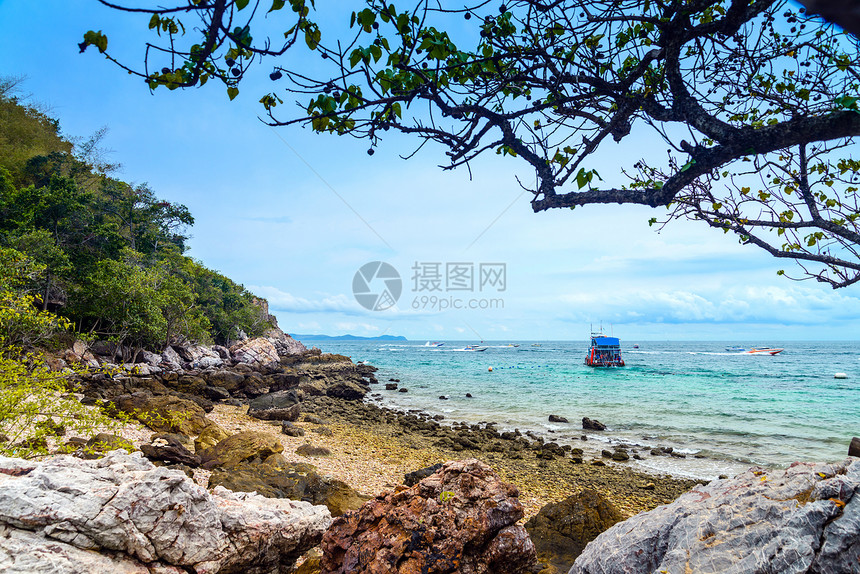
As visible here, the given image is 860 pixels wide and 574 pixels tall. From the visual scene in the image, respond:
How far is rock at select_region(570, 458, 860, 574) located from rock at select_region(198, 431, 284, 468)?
6.84 m

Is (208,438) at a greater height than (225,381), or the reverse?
(208,438)

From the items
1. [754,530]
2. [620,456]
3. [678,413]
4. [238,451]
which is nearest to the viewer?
[754,530]

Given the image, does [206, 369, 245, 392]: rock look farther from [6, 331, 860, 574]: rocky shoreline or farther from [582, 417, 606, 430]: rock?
[582, 417, 606, 430]: rock

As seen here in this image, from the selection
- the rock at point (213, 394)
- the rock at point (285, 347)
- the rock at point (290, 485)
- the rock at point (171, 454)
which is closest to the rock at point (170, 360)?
the rock at point (213, 394)

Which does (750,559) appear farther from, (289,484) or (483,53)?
(289,484)

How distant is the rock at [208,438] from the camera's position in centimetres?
891

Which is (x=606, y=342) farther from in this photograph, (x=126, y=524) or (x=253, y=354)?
(x=126, y=524)

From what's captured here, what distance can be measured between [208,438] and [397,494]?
7.34m

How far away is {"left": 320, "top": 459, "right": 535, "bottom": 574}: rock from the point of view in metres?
3.54

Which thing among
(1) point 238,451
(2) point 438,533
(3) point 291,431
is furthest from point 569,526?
(3) point 291,431

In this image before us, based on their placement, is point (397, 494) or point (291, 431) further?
point (291, 431)

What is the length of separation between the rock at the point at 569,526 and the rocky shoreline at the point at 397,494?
0.02m

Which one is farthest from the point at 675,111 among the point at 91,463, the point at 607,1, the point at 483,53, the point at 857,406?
the point at 857,406

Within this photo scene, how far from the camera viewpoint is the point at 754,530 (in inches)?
91.8
